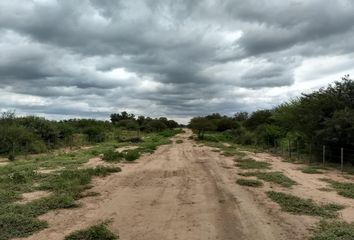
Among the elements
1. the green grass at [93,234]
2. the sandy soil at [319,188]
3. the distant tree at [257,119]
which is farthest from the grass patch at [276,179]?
the distant tree at [257,119]

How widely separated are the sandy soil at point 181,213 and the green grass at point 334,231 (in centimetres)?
26

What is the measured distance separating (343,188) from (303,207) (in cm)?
439

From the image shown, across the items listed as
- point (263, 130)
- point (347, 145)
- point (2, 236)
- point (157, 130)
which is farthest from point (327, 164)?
point (157, 130)

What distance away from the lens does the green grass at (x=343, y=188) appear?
13240 millimetres

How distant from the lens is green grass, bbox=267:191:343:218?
10347mm

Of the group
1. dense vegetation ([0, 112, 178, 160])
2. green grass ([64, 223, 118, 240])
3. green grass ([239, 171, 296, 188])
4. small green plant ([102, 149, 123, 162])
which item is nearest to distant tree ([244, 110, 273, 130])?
dense vegetation ([0, 112, 178, 160])

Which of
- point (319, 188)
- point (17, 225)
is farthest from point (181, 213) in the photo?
point (319, 188)

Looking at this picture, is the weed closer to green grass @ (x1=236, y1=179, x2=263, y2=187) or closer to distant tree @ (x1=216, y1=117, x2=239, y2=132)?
green grass @ (x1=236, y1=179, x2=263, y2=187)

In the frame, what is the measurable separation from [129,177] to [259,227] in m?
9.01

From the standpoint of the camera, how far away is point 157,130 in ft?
318

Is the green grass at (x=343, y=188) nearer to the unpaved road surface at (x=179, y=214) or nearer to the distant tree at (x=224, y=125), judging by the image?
the unpaved road surface at (x=179, y=214)

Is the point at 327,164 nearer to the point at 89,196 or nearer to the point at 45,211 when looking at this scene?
the point at 89,196

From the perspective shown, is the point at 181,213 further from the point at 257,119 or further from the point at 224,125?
the point at 224,125

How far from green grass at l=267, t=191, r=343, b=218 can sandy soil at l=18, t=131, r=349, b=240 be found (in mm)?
313
